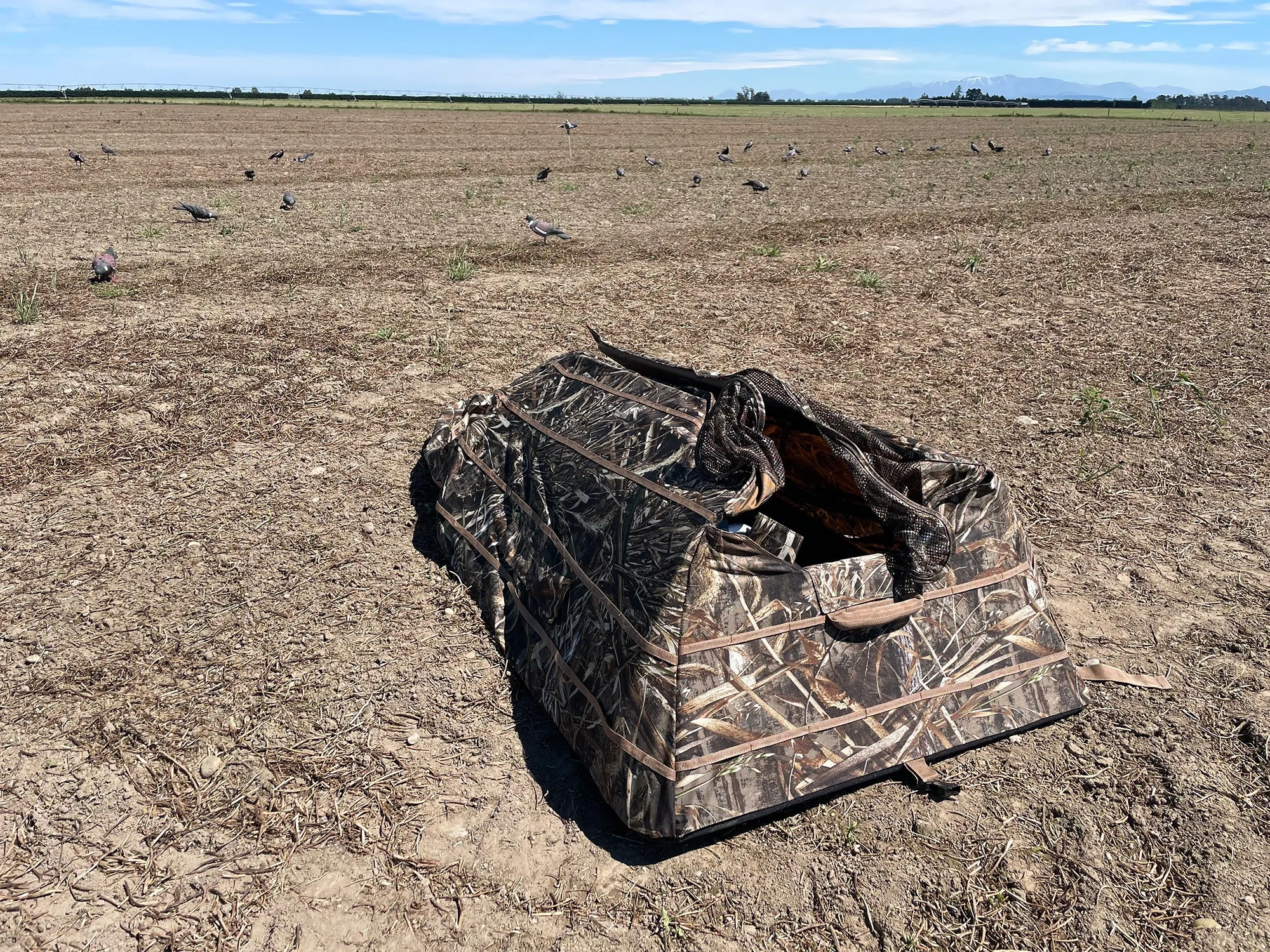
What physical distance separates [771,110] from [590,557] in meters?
103

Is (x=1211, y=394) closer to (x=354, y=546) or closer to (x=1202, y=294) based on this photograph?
(x=1202, y=294)

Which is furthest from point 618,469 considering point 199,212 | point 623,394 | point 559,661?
point 199,212

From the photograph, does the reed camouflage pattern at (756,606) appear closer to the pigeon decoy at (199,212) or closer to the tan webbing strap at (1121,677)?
the tan webbing strap at (1121,677)

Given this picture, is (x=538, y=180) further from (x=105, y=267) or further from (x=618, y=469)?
(x=618, y=469)

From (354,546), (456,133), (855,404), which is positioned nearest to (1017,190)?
(855,404)

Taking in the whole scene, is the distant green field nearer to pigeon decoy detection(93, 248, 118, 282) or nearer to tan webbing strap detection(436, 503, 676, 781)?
pigeon decoy detection(93, 248, 118, 282)

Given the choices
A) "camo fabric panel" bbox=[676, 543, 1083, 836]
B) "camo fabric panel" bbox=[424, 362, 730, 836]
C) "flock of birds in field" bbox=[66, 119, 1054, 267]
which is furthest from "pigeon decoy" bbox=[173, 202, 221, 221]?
"camo fabric panel" bbox=[676, 543, 1083, 836]

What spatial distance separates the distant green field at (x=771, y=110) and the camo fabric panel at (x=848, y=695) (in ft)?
246

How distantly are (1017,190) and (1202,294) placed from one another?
12.0 meters

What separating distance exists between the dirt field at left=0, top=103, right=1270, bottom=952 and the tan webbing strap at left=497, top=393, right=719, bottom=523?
1141 millimetres

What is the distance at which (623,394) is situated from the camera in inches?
183

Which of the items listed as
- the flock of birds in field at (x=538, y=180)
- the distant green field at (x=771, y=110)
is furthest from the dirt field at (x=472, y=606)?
the distant green field at (x=771, y=110)

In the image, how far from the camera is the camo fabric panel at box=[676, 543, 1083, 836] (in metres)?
3.34

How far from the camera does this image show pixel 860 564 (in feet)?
11.9
